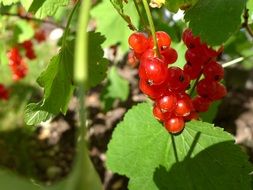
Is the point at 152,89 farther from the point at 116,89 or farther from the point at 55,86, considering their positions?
the point at 116,89

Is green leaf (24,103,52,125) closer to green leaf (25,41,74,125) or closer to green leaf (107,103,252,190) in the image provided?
green leaf (25,41,74,125)

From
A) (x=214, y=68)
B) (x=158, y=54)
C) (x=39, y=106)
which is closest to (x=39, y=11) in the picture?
(x=39, y=106)

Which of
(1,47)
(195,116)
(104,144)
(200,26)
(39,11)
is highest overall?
(39,11)

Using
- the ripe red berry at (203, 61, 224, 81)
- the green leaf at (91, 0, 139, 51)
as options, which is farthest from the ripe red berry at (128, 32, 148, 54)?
the green leaf at (91, 0, 139, 51)

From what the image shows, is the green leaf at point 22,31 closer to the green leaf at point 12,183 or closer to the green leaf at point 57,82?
the green leaf at point 57,82

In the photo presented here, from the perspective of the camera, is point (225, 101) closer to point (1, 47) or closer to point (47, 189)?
point (1, 47)
